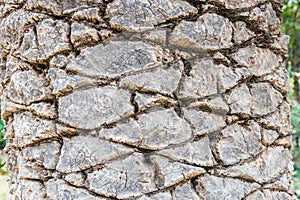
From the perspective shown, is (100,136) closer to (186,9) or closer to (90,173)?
(90,173)

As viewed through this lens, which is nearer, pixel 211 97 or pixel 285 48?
pixel 211 97

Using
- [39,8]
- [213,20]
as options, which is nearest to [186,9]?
[213,20]

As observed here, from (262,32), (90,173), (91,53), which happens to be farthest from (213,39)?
(90,173)

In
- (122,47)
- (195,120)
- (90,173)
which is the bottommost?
(90,173)

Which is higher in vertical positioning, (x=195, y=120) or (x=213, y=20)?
(x=213, y=20)

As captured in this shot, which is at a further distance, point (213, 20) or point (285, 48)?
point (285, 48)

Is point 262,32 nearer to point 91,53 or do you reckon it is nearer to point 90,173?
point 91,53
